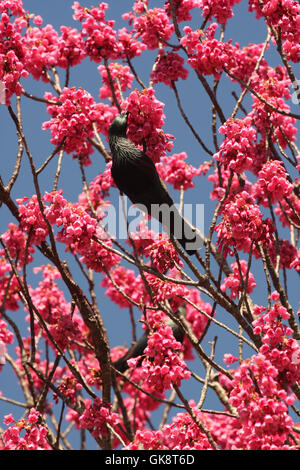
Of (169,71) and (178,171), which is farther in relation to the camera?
(178,171)

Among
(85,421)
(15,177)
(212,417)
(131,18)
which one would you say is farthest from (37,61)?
(212,417)

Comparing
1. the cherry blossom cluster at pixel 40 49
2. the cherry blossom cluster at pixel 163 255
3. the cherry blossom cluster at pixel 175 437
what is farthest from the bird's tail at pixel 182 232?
the cherry blossom cluster at pixel 40 49

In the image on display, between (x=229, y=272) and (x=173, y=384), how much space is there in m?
2.72

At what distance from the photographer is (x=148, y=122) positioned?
6383 millimetres

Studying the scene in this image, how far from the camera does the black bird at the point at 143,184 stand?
6.37 meters

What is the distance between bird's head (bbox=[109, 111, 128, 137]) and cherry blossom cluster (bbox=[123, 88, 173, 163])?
6 centimetres

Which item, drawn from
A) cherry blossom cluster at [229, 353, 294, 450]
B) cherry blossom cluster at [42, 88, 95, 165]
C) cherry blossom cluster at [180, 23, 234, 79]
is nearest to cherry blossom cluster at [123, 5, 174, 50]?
cherry blossom cluster at [180, 23, 234, 79]

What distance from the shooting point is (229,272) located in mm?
7879

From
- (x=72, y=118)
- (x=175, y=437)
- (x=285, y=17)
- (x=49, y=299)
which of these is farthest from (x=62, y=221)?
(x=49, y=299)

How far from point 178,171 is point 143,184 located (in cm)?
280

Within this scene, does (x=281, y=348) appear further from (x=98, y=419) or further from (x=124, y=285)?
(x=124, y=285)

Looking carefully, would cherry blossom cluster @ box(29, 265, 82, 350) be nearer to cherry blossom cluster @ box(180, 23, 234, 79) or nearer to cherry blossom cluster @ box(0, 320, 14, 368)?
cherry blossom cluster @ box(0, 320, 14, 368)

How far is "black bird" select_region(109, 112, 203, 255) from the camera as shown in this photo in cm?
637

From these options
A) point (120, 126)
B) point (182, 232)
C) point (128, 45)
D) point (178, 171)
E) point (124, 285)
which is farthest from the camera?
point (124, 285)
